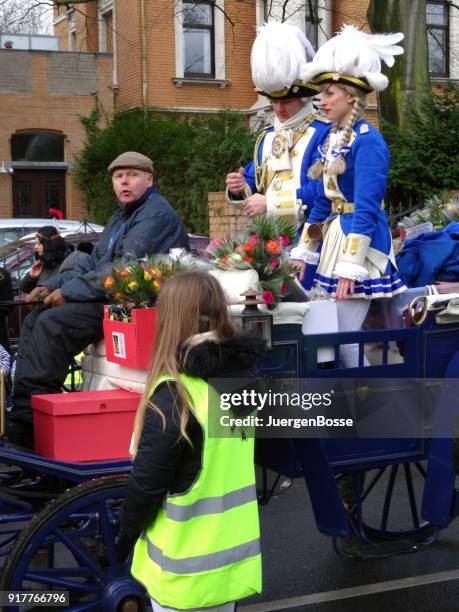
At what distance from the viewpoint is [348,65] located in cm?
426

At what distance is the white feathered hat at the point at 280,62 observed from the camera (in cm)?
454

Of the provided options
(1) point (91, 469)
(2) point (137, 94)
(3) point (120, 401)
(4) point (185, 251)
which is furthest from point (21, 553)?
(2) point (137, 94)

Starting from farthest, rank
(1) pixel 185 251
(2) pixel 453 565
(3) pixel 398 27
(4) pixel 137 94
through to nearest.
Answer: (4) pixel 137 94 < (3) pixel 398 27 < (2) pixel 453 565 < (1) pixel 185 251

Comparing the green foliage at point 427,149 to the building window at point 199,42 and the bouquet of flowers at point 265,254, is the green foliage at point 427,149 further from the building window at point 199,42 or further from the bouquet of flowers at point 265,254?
the building window at point 199,42

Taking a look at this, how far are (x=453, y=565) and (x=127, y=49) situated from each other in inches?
850

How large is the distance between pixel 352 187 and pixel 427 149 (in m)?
8.80

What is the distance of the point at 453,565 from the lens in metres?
4.90

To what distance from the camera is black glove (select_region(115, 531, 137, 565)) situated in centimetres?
365

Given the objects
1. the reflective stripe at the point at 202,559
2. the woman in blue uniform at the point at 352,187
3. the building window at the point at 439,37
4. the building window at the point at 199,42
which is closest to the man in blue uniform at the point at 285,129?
the woman in blue uniform at the point at 352,187

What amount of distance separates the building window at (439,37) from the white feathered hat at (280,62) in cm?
2195

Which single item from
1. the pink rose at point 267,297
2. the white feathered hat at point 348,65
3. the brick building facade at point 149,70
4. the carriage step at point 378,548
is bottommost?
the carriage step at point 378,548

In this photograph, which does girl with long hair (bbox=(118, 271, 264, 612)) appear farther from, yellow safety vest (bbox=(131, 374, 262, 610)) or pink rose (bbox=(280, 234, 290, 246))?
pink rose (bbox=(280, 234, 290, 246))

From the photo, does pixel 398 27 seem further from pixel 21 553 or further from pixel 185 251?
pixel 21 553

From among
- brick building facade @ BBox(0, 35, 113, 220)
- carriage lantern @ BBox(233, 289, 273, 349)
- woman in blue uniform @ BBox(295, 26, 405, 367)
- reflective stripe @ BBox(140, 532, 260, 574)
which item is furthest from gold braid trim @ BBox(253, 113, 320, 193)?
brick building facade @ BBox(0, 35, 113, 220)
